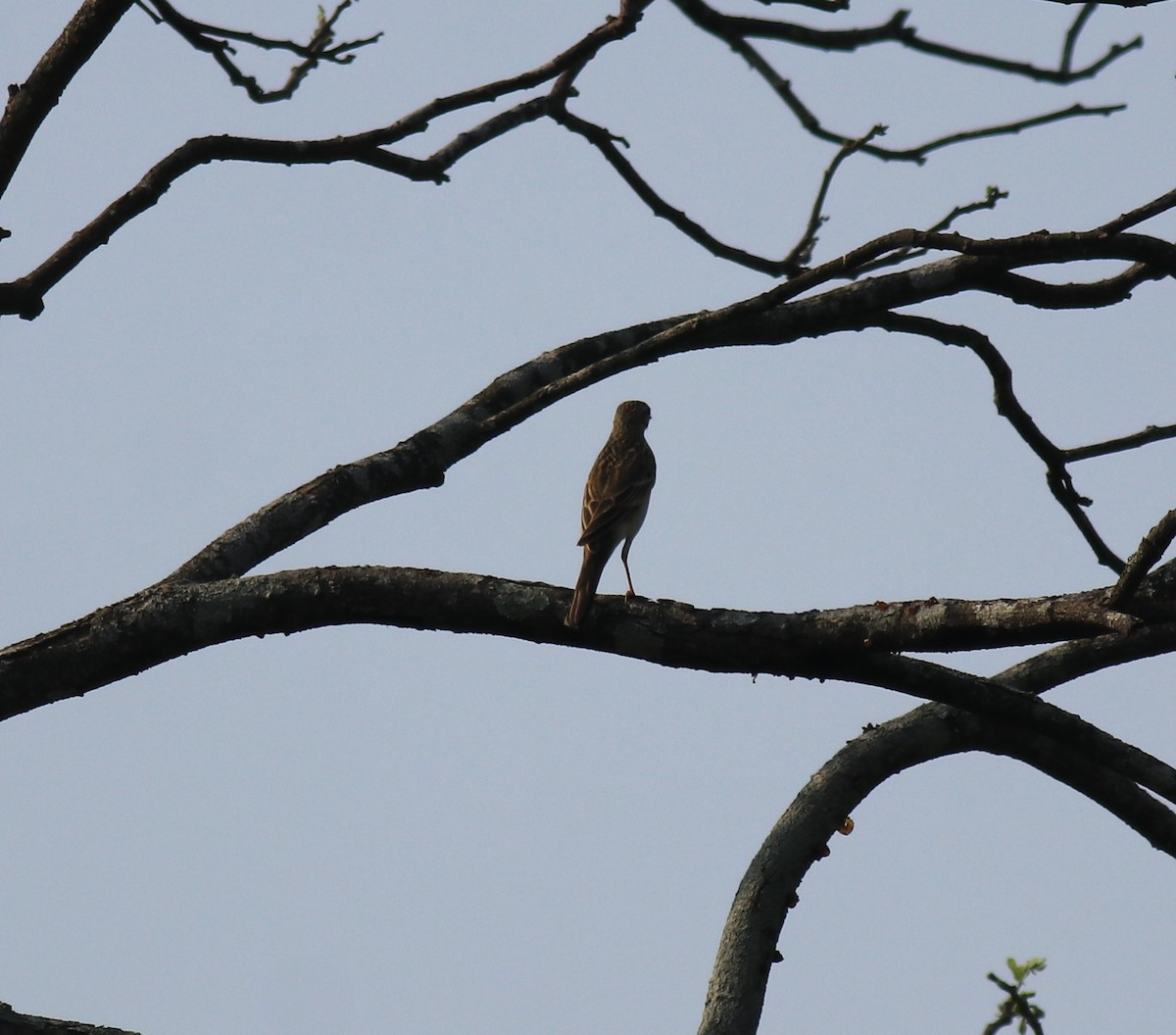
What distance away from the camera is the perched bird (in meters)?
6.96

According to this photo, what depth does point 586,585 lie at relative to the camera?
5672mm

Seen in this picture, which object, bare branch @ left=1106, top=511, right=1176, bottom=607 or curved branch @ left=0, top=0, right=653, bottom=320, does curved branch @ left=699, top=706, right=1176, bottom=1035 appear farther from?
curved branch @ left=0, top=0, right=653, bottom=320

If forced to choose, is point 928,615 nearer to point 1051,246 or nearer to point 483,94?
point 1051,246

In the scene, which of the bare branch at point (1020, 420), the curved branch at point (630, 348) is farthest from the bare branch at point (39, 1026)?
the bare branch at point (1020, 420)

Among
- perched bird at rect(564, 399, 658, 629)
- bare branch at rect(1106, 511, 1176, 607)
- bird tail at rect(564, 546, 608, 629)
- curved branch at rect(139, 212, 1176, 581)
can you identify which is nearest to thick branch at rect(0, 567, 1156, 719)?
bird tail at rect(564, 546, 608, 629)

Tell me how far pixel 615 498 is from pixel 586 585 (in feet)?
7.65

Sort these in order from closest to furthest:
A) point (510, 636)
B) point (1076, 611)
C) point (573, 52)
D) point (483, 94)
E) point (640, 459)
Result: point (1076, 611) < point (510, 636) < point (573, 52) < point (483, 94) < point (640, 459)

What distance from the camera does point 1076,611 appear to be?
4398 millimetres

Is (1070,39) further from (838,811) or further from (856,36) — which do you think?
(838,811)

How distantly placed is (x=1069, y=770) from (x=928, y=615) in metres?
1.06

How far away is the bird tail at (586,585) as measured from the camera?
5045 mm

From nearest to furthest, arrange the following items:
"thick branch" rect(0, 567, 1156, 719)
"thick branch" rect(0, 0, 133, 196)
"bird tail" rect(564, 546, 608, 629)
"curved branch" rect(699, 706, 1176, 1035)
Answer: "thick branch" rect(0, 567, 1156, 719) → "curved branch" rect(699, 706, 1176, 1035) → "bird tail" rect(564, 546, 608, 629) → "thick branch" rect(0, 0, 133, 196)

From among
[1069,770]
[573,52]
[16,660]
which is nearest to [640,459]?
[573,52]

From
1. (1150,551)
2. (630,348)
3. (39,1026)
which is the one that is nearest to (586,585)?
(630,348)
